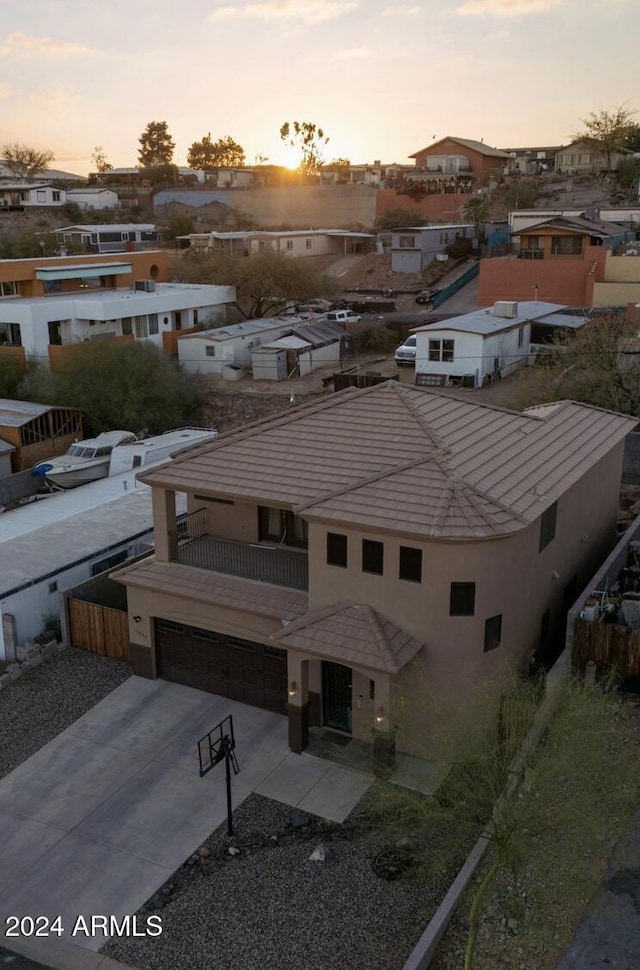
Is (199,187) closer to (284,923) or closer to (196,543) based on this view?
(196,543)

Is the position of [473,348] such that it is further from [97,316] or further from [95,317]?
[95,317]

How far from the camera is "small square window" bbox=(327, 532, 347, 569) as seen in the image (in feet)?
52.1

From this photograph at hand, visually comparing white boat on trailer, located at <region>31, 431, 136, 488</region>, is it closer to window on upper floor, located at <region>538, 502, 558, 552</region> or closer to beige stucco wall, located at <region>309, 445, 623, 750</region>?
beige stucco wall, located at <region>309, 445, 623, 750</region>

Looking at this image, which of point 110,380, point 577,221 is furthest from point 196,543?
point 577,221

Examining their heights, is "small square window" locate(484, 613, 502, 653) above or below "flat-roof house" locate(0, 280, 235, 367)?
below

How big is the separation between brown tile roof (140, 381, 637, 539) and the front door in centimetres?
320

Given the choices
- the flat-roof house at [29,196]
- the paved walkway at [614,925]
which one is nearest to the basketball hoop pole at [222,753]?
the paved walkway at [614,925]

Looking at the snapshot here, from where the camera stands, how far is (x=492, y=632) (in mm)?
15867

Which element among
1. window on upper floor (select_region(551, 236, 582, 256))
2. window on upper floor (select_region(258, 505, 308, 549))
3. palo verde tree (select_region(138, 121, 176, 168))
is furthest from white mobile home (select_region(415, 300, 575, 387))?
palo verde tree (select_region(138, 121, 176, 168))

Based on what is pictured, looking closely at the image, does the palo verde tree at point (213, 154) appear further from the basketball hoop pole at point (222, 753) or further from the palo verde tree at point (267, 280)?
the basketball hoop pole at point (222, 753)

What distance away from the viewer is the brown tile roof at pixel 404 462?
1543 cm

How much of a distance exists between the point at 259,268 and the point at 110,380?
17.3 m

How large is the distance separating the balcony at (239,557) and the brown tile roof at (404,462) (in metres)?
1.73

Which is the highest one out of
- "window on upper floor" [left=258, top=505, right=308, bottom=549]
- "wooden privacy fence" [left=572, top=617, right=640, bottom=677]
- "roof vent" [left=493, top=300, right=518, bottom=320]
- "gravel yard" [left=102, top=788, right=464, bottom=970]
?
"roof vent" [left=493, top=300, right=518, bottom=320]
